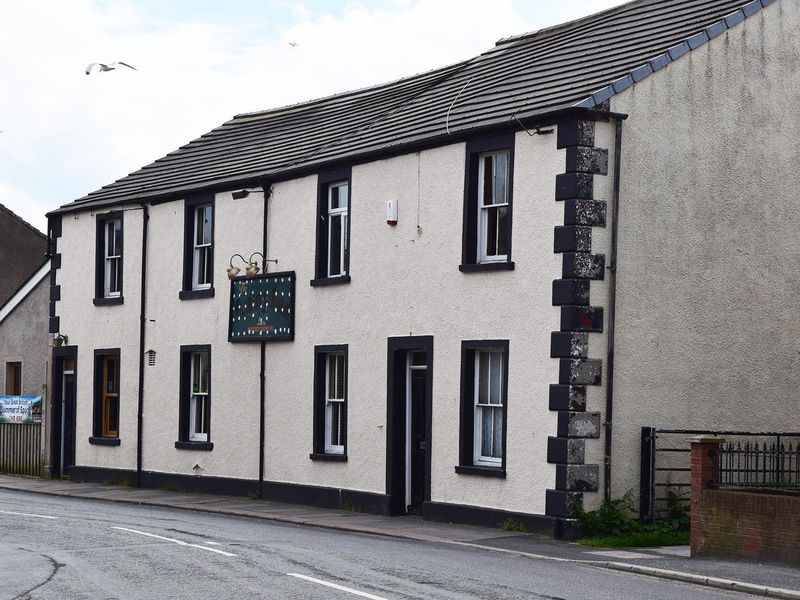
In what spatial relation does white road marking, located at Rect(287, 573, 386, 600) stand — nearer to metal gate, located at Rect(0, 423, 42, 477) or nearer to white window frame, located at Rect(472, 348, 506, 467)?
white window frame, located at Rect(472, 348, 506, 467)

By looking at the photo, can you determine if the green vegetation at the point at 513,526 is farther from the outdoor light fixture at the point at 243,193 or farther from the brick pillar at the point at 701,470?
the outdoor light fixture at the point at 243,193

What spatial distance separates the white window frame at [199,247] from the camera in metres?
28.6

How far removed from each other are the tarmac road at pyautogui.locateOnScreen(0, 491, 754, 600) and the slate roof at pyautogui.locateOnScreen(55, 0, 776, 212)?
22.2ft

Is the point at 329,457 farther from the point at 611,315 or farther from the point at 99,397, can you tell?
the point at 99,397

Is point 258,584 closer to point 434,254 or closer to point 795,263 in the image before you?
point 434,254

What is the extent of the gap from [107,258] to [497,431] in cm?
1384

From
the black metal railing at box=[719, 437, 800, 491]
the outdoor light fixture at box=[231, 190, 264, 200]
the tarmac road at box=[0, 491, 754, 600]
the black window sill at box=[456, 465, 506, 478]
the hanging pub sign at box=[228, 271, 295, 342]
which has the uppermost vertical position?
the outdoor light fixture at box=[231, 190, 264, 200]

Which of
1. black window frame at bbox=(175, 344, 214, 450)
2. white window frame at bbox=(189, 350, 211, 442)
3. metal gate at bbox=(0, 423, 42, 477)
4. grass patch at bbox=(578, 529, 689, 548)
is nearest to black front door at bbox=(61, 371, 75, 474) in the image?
metal gate at bbox=(0, 423, 42, 477)

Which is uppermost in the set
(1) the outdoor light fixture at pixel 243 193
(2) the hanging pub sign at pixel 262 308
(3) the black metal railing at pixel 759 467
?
(1) the outdoor light fixture at pixel 243 193

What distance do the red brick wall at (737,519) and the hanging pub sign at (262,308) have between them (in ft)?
33.3

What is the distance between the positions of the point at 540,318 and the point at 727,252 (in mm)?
3186

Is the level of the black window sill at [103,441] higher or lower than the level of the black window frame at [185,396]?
lower

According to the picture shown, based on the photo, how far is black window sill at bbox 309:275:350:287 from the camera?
24203mm

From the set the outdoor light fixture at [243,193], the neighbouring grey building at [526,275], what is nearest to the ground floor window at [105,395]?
the neighbouring grey building at [526,275]
